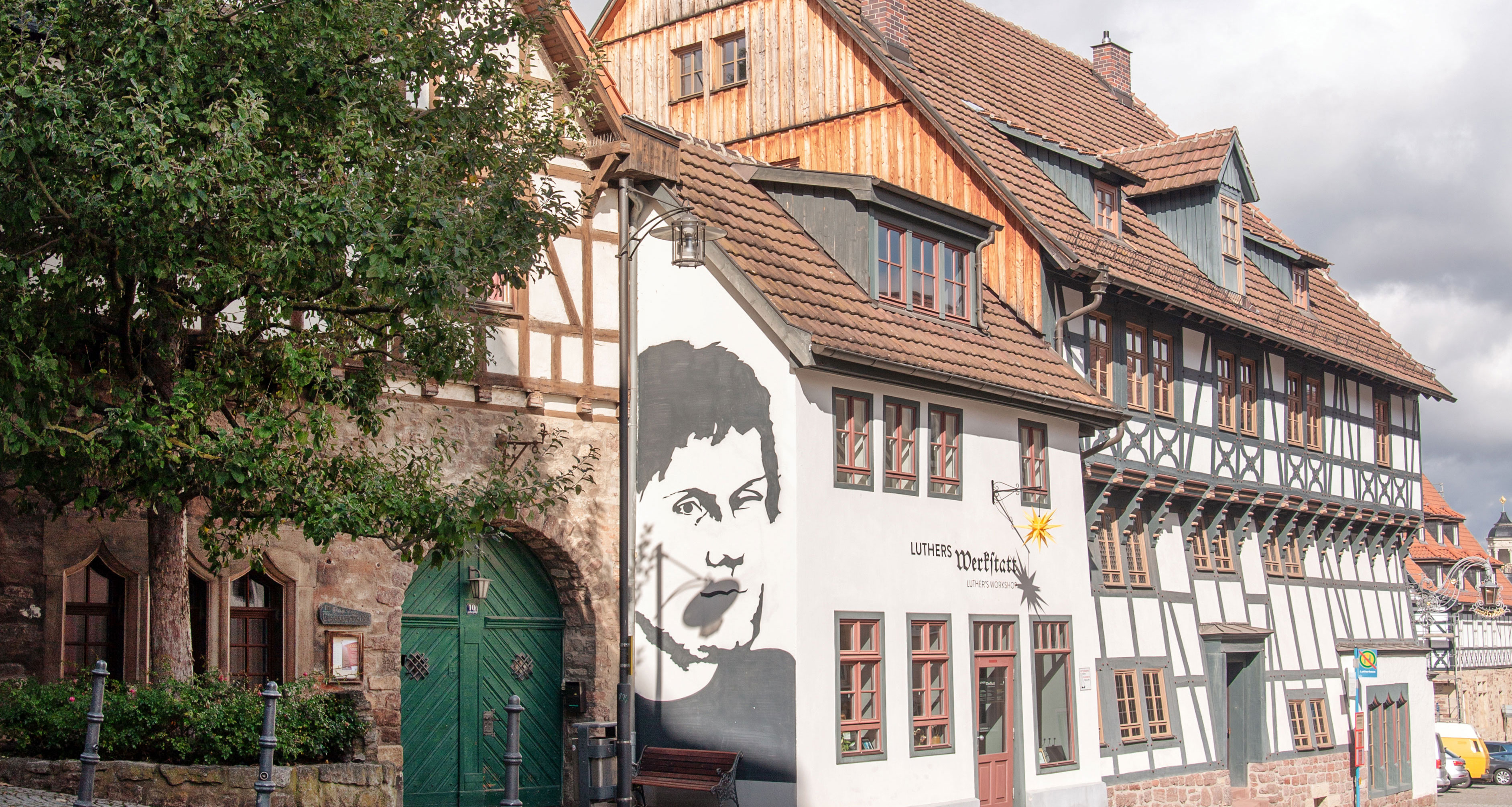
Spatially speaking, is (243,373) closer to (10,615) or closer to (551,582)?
(10,615)

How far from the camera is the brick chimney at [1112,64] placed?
32.3 metres

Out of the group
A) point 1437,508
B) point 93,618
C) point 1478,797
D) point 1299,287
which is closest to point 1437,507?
point 1437,508

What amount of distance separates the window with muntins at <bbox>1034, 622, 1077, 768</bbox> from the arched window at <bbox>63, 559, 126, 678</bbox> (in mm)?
10567

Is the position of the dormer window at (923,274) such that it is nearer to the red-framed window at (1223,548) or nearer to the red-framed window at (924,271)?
the red-framed window at (924,271)

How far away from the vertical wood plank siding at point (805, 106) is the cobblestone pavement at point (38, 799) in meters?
12.8

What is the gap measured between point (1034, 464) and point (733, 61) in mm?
8012

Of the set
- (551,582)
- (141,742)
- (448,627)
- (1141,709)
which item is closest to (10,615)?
(141,742)

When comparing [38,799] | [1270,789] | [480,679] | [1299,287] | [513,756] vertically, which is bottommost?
[1270,789]

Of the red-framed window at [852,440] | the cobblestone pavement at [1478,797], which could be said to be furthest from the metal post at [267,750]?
the cobblestone pavement at [1478,797]

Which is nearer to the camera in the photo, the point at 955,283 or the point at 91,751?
the point at 91,751

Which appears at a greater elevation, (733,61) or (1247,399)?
(733,61)

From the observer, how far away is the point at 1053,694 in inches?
789

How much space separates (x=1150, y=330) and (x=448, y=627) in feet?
40.2

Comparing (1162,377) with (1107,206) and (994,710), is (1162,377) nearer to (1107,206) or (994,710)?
(1107,206)
